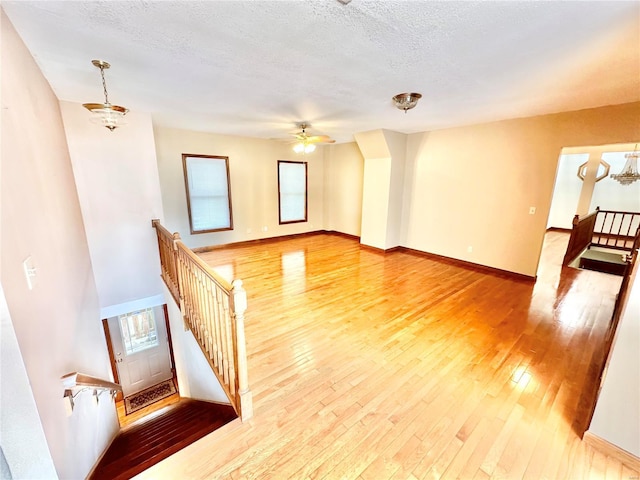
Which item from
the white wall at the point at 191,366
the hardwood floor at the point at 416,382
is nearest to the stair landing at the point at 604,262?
the hardwood floor at the point at 416,382

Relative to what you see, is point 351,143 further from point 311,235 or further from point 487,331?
point 487,331

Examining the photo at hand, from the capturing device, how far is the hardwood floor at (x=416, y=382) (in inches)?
58.7

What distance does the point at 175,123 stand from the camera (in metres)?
4.41

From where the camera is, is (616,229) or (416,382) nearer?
(416,382)

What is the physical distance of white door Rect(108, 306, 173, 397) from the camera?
14.4ft

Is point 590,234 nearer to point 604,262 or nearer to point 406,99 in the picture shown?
point 604,262

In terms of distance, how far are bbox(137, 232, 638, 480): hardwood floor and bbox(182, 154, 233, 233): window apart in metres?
2.34

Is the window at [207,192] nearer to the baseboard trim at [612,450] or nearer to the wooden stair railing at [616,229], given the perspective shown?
the baseboard trim at [612,450]

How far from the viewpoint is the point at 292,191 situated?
6895 mm

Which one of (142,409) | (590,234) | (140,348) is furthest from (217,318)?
(590,234)

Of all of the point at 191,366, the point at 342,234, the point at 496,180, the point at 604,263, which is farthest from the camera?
the point at 342,234

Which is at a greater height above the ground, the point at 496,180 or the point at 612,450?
the point at 496,180

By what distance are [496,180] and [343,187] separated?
11.9ft

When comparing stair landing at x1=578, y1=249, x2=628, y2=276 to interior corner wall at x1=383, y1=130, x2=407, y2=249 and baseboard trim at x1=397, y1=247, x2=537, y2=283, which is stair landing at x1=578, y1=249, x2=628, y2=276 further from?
interior corner wall at x1=383, y1=130, x2=407, y2=249
